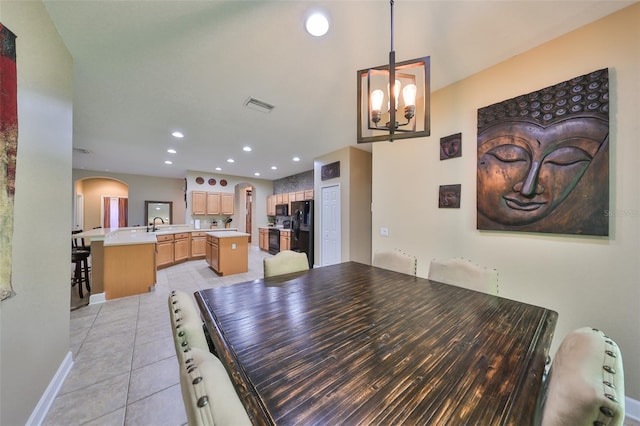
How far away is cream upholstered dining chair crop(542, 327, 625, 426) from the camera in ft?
1.49

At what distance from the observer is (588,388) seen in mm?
495

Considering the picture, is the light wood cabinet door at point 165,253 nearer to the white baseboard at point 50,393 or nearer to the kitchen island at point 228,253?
the kitchen island at point 228,253

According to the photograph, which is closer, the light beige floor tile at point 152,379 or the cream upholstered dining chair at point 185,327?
the cream upholstered dining chair at point 185,327

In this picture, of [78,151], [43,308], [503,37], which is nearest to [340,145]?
[503,37]

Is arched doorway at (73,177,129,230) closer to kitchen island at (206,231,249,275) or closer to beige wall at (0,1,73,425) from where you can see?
kitchen island at (206,231,249,275)

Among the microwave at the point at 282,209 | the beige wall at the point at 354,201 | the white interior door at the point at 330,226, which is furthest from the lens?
the microwave at the point at 282,209

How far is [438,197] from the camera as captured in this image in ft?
7.86

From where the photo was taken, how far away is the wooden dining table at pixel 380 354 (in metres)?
0.58

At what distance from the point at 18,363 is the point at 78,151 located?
5.46 metres

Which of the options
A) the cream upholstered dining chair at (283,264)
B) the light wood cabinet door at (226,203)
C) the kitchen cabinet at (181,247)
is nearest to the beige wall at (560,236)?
the cream upholstered dining chair at (283,264)

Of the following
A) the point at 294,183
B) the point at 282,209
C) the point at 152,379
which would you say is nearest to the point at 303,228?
the point at 282,209

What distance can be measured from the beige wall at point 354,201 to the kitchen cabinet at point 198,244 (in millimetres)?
3854

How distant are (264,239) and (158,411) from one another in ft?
19.0

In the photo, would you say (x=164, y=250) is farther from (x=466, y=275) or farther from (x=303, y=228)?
(x=466, y=275)
